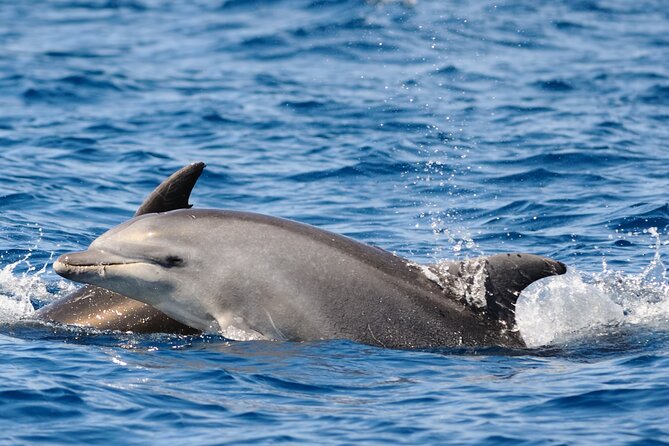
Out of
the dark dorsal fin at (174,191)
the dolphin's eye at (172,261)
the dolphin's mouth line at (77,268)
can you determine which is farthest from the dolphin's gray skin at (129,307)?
the dolphin's mouth line at (77,268)

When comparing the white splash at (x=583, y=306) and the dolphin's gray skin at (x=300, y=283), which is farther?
the white splash at (x=583, y=306)

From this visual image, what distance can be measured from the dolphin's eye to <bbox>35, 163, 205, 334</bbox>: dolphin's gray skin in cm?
79

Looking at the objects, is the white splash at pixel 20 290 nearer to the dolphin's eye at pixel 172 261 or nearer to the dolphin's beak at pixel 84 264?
the dolphin's beak at pixel 84 264

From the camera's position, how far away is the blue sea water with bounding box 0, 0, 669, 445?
10.0 metres

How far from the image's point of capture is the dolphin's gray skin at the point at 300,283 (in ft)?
37.3

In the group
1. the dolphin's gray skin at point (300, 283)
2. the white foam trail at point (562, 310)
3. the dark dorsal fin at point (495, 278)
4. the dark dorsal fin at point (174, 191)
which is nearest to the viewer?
the dark dorsal fin at point (495, 278)

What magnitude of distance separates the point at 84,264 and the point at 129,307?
1.10 metres

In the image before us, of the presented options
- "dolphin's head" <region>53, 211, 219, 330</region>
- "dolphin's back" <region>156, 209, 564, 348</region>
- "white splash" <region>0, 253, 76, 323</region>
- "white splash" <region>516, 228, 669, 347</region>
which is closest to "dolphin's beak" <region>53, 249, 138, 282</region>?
"dolphin's head" <region>53, 211, 219, 330</region>

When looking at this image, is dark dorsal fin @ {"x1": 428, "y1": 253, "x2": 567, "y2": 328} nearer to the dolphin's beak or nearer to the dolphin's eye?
the dolphin's eye

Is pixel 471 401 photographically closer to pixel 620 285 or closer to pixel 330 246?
pixel 330 246

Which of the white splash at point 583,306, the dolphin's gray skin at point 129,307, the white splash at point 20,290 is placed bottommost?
the white splash at point 583,306

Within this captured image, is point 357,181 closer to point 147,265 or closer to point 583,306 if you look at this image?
point 583,306

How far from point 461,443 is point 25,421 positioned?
3366mm

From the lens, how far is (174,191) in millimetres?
12047
